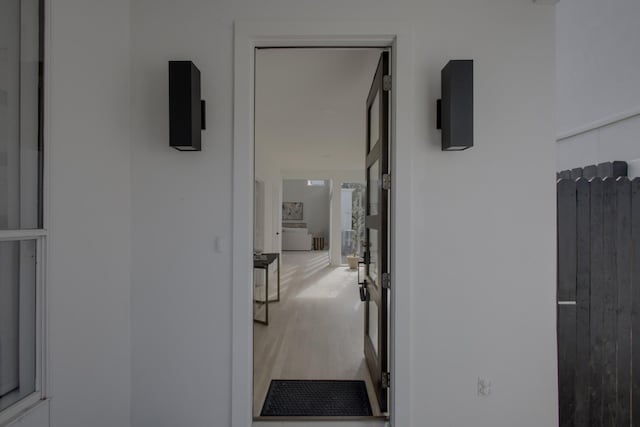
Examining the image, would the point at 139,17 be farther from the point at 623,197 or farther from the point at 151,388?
the point at 623,197

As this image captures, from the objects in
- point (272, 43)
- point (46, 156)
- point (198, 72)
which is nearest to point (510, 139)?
point (272, 43)

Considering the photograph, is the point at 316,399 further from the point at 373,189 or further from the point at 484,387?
the point at 373,189

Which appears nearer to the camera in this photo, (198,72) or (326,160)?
Answer: (198,72)

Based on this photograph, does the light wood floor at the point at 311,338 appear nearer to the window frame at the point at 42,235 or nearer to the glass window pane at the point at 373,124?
the window frame at the point at 42,235

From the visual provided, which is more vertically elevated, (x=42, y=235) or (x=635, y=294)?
(x=42, y=235)

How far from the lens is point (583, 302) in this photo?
6.17ft

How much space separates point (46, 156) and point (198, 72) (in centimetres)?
80

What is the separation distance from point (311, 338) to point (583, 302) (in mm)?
2377

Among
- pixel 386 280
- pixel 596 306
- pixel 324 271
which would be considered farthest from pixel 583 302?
pixel 324 271

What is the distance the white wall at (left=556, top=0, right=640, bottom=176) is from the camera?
2.53 meters

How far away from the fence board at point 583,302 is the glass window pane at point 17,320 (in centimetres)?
279

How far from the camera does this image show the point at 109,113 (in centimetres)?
→ 166

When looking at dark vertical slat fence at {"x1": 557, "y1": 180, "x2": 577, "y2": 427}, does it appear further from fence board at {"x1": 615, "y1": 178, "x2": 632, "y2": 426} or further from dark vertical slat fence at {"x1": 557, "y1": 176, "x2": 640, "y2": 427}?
fence board at {"x1": 615, "y1": 178, "x2": 632, "y2": 426}

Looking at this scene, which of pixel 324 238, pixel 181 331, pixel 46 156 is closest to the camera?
pixel 46 156
